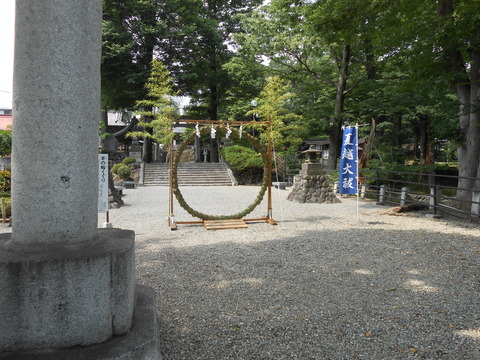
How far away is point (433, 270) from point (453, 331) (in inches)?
69.5

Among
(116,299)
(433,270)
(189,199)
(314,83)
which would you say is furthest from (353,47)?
(116,299)

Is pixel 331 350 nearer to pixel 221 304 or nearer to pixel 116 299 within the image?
pixel 221 304

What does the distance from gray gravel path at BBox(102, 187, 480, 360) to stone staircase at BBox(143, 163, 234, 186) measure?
13.0 metres

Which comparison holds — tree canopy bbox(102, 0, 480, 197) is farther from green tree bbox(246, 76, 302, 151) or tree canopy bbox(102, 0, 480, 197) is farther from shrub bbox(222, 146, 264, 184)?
shrub bbox(222, 146, 264, 184)

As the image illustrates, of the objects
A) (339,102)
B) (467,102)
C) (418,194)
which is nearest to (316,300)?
(418,194)

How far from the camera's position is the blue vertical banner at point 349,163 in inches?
323

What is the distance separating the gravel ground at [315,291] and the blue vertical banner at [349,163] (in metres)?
1.66

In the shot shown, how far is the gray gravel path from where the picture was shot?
2.49 metres

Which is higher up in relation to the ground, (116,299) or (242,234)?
(116,299)

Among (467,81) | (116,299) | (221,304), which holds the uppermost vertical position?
(467,81)

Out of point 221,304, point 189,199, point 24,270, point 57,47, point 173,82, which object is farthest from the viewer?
point 173,82

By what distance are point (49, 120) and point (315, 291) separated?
3.01 metres

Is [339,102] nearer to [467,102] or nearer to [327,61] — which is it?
[327,61]

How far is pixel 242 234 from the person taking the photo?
6578 millimetres
